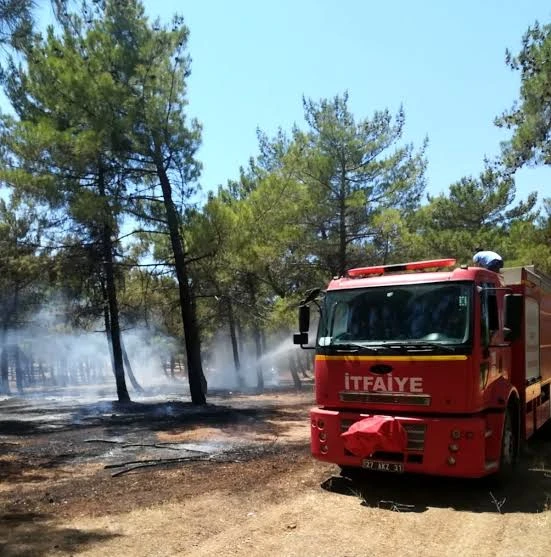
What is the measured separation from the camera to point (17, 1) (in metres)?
7.50

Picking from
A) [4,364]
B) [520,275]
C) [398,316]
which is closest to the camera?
[398,316]

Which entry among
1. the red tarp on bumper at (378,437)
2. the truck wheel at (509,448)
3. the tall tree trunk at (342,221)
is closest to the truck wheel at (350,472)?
the red tarp on bumper at (378,437)

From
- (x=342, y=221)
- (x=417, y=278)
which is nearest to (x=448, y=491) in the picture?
(x=417, y=278)

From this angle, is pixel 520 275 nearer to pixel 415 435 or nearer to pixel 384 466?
pixel 415 435

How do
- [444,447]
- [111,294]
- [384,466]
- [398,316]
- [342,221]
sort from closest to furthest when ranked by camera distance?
[444,447], [384,466], [398,316], [111,294], [342,221]

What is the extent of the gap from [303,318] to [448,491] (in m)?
2.63

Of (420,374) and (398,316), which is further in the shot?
(398,316)

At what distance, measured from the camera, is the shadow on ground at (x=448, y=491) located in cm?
595

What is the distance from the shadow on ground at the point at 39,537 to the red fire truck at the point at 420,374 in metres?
2.72

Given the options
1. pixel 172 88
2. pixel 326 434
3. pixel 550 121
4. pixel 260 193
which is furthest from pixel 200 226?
pixel 326 434

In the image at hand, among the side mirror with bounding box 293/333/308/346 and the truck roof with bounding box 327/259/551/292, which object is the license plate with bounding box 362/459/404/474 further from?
the truck roof with bounding box 327/259/551/292

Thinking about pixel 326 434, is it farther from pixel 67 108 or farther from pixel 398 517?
pixel 67 108

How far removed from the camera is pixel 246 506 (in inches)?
239

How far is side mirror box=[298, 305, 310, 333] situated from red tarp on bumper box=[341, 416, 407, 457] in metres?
1.61
